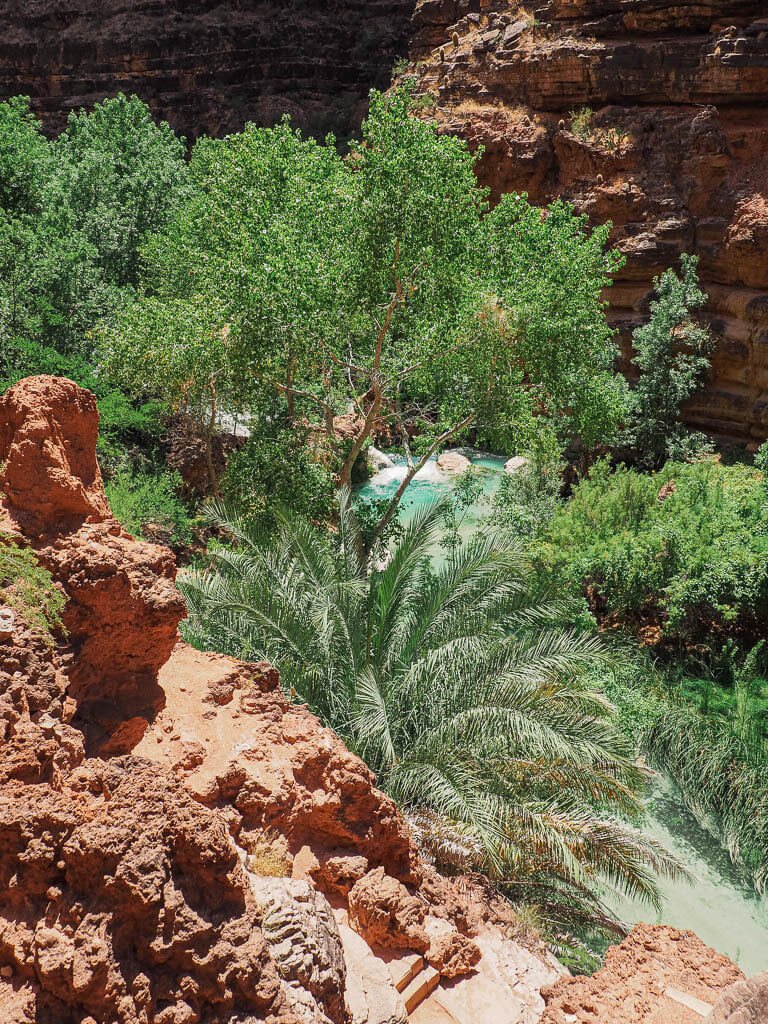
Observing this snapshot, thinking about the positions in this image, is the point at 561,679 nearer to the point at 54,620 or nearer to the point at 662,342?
the point at 54,620

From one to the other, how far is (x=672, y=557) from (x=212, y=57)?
3533 cm

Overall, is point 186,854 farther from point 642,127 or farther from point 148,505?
point 642,127

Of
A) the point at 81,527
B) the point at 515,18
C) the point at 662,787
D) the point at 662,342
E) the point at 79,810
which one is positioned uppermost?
the point at 515,18

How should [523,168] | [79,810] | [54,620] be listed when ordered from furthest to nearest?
[523,168] < [54,620] < [79,810]

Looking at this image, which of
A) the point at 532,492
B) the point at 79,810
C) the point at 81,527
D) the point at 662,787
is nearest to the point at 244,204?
the point at 532,492

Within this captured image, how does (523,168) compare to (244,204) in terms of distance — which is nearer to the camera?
(244,204)

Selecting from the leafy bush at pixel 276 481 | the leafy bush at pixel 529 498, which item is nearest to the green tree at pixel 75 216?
the leafy bush at pixel 276 481

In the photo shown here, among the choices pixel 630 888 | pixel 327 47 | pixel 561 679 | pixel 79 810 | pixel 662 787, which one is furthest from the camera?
pixel 327 47

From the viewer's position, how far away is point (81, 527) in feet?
18.3

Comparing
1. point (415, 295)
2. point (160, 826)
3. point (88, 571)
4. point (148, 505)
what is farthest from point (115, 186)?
point (160, 826)

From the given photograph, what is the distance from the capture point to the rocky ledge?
11.3 feet

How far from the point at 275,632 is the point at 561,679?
2.94 meters

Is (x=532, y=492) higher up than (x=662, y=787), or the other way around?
(x=532, y=492)

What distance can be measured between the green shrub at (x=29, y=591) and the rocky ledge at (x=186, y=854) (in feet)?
0.33
